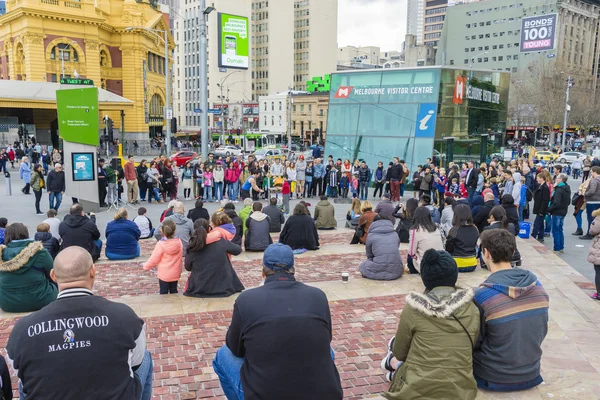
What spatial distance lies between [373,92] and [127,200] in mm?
12764

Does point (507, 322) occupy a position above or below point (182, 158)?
above

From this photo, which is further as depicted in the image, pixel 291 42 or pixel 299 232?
pixel 291 42

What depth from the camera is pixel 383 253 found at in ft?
29.3

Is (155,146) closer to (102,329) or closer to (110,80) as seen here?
(110,80)

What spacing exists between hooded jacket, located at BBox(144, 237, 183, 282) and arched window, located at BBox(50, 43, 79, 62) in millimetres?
52528

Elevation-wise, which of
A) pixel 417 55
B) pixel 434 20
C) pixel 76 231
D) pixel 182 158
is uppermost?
pixel 434 20

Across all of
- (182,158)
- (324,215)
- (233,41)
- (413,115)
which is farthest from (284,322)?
(182,158)

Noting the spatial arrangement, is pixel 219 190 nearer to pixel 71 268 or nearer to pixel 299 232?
pixel 299 232

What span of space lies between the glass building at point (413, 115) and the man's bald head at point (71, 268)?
2193 centimetres

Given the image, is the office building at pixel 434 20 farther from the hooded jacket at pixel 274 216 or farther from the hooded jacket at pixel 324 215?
the hooded jacket at pixel 274 216

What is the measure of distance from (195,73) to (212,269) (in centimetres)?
12429

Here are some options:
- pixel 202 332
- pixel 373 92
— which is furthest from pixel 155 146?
pixel 202 332

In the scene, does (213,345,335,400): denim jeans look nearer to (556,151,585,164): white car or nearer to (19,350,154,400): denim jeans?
(19,350,154,400): denim jeans

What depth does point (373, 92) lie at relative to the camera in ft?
84.4
